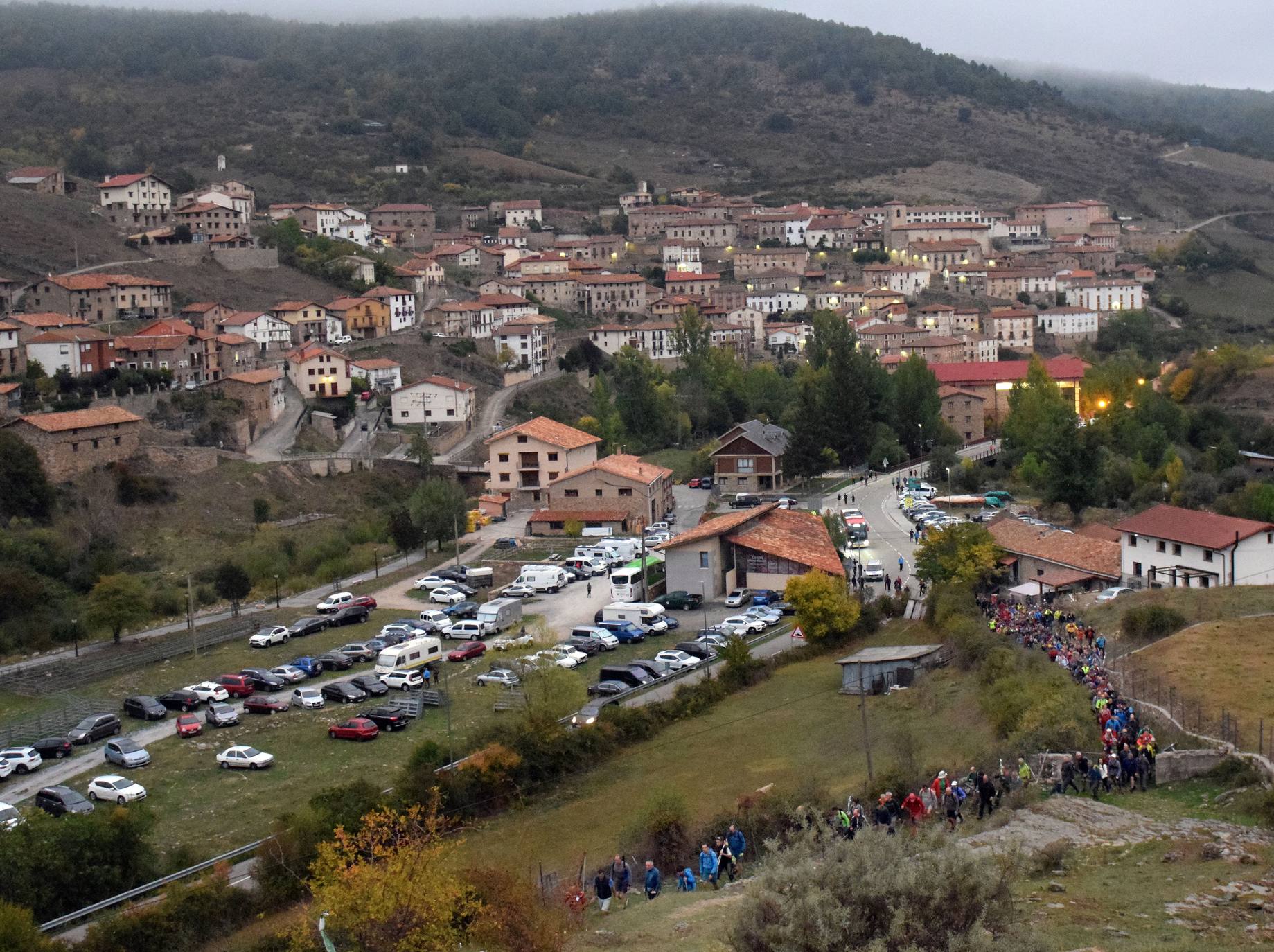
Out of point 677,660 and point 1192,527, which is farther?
point 1192,527

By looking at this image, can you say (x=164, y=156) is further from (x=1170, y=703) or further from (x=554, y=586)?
(x=1170, y=703)

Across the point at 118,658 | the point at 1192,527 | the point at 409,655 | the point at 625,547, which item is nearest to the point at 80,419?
the point at 118,658

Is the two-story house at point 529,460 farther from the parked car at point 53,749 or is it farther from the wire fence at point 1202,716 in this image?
the wire fence at point 1202,716

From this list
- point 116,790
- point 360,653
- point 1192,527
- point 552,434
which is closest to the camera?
point 116,790

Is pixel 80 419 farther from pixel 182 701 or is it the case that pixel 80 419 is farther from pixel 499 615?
pixel 182 701

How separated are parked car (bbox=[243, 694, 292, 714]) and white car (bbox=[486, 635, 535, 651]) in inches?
164

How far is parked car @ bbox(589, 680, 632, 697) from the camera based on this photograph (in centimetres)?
2384

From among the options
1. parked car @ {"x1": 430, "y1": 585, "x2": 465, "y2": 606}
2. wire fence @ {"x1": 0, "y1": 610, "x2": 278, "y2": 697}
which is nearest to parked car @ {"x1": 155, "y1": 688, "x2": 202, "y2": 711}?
wire fence @ {"x1": 0, "y1": 610, "x2": 278, "y2": 697}

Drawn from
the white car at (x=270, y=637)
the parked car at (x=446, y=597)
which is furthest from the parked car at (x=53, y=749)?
the parked car at (x=446, y=597)

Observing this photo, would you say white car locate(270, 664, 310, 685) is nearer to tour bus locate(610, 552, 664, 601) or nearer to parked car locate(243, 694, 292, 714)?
parked car locate(243, 694, 292, 714)

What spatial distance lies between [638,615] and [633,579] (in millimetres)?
2819

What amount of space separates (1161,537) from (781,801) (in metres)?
14.8

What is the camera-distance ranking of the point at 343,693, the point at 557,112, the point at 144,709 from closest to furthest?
the point at 144,709
the point at 343,693
the point at 557,112

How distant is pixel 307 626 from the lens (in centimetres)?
2953
